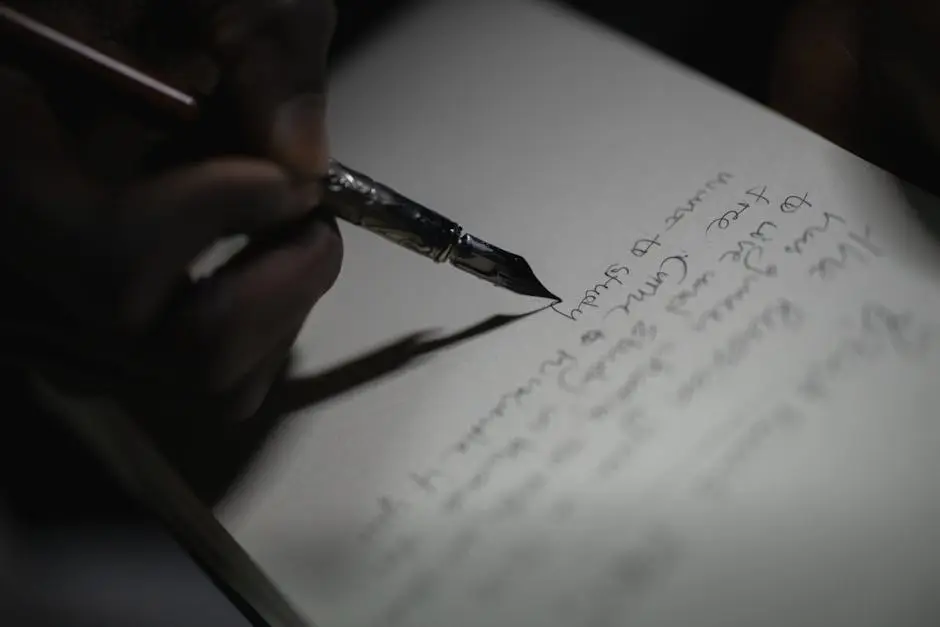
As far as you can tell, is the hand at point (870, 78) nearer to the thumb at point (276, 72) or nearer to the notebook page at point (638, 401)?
the notebook page at point (638, 401)

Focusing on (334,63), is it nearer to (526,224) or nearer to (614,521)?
(526,224)

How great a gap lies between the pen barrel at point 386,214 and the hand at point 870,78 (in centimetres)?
20

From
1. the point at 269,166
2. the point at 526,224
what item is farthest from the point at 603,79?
the point at 269,166

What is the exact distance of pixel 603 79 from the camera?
1.54 feet

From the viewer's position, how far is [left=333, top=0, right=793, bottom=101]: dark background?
0.50 m

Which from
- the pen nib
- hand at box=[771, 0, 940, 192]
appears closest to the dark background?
hand at box=[771, 0, 940, 192]

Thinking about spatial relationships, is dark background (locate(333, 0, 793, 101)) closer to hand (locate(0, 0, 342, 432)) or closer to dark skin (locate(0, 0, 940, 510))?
dark skin (locate(0, 0, 940, 510))

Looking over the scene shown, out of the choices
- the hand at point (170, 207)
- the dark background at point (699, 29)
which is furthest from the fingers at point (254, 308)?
the dark background at point (699, 29)

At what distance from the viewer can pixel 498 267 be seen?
0.39 meters

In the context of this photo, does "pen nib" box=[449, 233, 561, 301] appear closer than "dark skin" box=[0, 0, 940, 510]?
No

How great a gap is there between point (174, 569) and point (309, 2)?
231mm

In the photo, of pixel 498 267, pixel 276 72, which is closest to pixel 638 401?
pixel 498 267

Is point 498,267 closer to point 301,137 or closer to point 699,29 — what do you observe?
point 301,137

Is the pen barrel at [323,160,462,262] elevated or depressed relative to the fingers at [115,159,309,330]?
elevated
